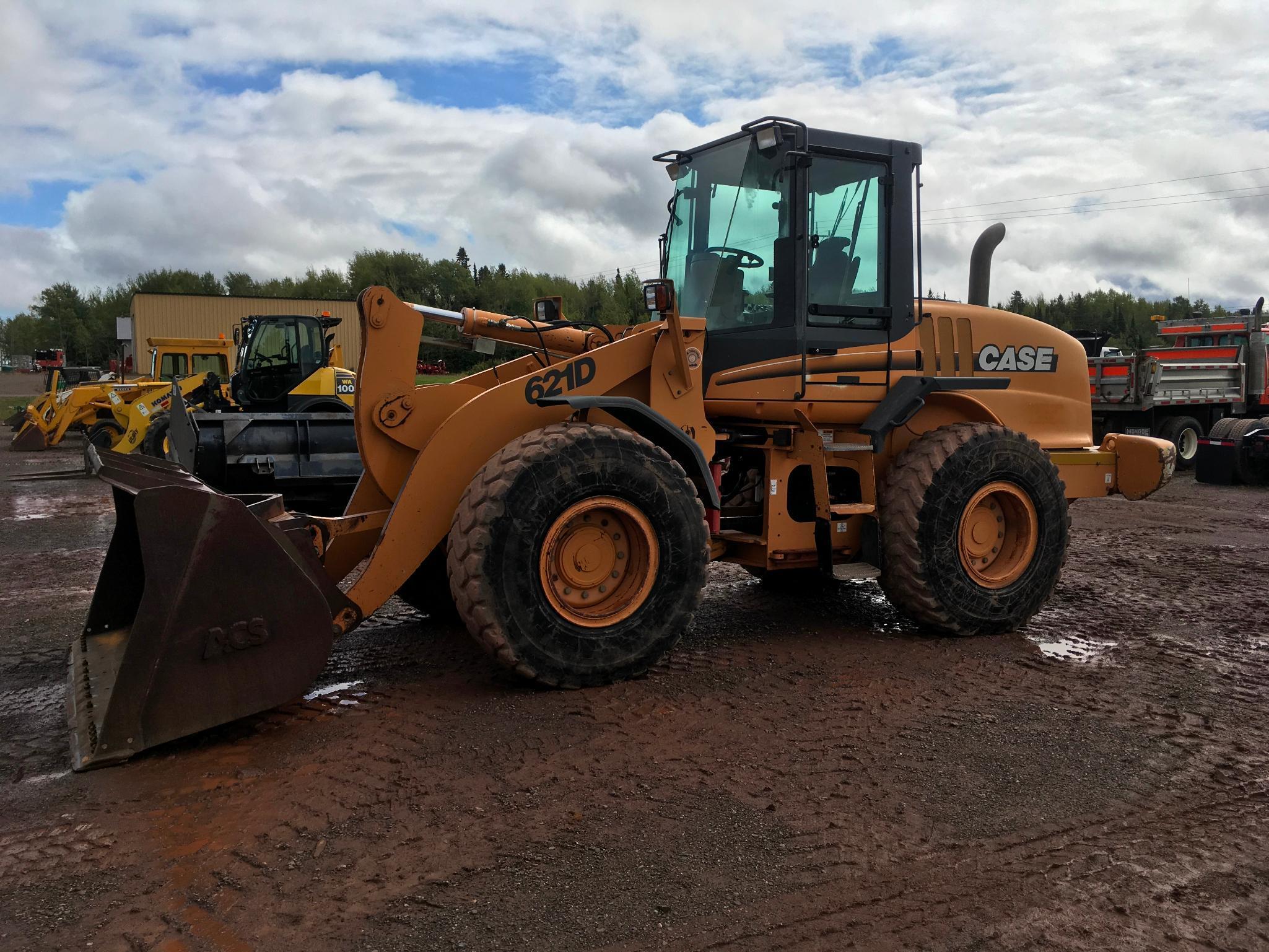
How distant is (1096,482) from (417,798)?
5396 millimetres

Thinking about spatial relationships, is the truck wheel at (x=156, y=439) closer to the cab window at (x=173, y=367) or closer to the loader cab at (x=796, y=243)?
the cab window at (x=173, y=367)

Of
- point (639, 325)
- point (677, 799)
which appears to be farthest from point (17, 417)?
point (677, 799)

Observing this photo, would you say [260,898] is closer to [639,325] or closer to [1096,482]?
[639,325]

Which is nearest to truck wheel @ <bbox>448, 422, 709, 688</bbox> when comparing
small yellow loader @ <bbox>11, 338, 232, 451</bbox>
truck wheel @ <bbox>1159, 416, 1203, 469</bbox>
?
truck wheel @ <bbox>1159, 416, 1203, 469</bbox>

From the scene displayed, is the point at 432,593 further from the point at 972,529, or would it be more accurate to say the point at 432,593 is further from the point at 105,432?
the point at 105,432

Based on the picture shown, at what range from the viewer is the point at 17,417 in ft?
98.3

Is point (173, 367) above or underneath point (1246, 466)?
above

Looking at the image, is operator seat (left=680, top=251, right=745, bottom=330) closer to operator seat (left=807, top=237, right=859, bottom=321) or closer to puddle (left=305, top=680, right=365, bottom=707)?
operator seat (left=807, top=237, right=859, bottom=321)

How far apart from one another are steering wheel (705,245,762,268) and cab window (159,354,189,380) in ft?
64.3

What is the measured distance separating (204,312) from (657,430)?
163ft

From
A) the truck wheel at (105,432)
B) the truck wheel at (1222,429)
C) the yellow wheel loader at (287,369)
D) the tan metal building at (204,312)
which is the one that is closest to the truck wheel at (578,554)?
the yellow wheel loader at (287,369)

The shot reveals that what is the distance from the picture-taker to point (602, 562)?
16.3 feet

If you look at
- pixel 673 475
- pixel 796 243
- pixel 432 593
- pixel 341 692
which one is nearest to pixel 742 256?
pixel 796 243

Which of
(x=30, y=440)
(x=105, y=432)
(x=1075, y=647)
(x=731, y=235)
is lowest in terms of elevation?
(x=1075, y=647)
